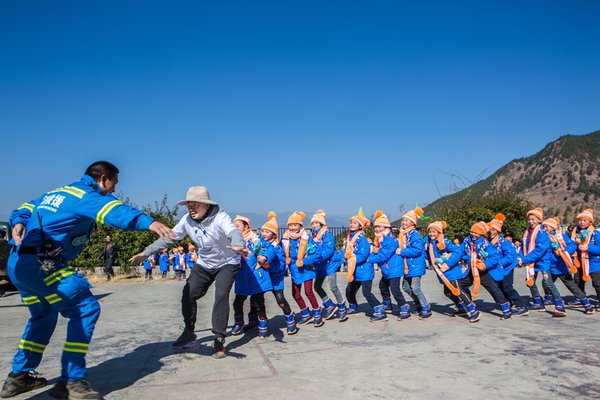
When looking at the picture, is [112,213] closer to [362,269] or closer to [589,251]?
[362,269]

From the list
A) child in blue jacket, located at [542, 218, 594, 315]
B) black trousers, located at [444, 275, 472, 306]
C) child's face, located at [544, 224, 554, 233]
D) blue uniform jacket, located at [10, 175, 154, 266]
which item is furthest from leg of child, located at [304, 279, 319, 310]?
child's face, located at [544, 224, 554, 233]

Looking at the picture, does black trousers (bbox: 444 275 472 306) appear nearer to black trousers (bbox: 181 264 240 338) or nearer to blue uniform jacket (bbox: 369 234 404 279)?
blue uniform jacket (bbox: 369 234 404 279)

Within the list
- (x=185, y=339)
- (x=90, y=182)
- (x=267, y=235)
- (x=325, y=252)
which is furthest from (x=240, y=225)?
(x=90, y=182)

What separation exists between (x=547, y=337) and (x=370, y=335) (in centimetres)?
233

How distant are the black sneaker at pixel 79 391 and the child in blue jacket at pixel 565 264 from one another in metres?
7.96

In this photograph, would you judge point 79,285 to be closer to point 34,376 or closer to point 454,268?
point 34,376

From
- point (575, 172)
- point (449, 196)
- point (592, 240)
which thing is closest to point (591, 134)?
point (575, 172)

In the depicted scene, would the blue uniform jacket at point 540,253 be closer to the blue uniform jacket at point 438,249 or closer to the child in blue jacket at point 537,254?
the child in blue jacket at point 537,254

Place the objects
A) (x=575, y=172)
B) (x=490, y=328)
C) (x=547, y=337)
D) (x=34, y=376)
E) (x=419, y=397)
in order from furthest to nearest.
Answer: (x=575, y=172) → (x=490, y=328) → (x=547, y=337) → (x=34, y=376) → (x=419, y=397)

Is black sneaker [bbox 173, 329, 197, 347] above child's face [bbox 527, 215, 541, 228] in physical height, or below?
below

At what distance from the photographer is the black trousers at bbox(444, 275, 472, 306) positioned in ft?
26.9

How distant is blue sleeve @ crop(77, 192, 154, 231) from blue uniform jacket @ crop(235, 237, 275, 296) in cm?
295

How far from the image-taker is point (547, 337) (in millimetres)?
6680

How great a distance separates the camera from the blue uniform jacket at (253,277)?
708 cm
